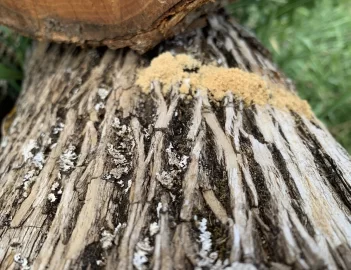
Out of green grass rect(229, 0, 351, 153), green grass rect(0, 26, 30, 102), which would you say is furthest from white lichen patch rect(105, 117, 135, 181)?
green grass rect(229, 0, 351, 153)

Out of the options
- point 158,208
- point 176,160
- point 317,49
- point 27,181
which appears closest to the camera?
point 158,208

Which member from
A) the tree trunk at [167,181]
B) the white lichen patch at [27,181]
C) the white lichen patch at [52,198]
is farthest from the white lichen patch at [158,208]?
the white lichen patch at [27,181]

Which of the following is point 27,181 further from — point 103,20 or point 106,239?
point 103,20

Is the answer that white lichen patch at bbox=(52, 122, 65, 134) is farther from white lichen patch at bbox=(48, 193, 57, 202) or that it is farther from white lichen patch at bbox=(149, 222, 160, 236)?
white lichen patch at bbox=(149, 222, 160, 236)

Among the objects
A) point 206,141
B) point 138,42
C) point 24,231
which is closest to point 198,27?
point 138,42

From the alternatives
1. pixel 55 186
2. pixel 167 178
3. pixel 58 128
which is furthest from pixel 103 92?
pixel 167 178

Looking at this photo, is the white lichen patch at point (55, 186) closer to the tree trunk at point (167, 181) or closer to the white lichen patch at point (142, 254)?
the tree trunk at point (167, 181)
